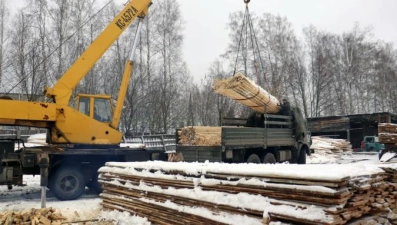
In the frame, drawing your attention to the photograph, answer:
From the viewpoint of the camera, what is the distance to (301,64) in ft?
139

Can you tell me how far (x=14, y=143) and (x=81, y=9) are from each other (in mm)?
19495

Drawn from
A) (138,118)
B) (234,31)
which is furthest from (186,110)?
(234,31)

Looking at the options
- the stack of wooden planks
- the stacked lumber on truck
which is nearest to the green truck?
the stacked lumber on truck

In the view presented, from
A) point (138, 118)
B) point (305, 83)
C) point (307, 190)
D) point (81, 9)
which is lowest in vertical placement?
point (307, 190)

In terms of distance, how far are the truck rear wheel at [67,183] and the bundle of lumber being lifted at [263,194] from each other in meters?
4.13

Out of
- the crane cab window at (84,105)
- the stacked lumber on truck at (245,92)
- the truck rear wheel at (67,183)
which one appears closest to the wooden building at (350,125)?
the stacked lumber on truck at (245,92)

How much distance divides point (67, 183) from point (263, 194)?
7.29 metres

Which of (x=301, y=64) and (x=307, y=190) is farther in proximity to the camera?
(x=301, y=64)

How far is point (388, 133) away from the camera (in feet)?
50.1

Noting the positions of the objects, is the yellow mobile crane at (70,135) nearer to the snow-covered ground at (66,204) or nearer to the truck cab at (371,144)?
the snow-covered ground at (66,204)

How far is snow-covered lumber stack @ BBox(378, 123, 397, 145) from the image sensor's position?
49.7 ft

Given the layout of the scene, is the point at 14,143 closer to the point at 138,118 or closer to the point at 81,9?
the point at 81,9

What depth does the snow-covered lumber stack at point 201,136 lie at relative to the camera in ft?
36.7

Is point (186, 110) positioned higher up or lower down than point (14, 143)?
higher up
